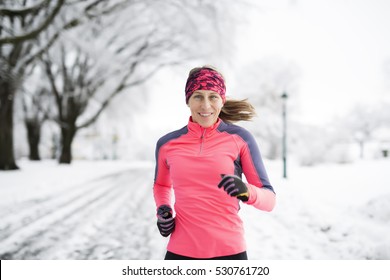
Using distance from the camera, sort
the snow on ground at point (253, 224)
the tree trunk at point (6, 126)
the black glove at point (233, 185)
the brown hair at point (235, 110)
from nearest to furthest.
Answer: the black glove at point (233, 185)
the brown hair at point (235, 110)
the snow on ground at point (253, 224)
the tree trunk at point (6, 126)

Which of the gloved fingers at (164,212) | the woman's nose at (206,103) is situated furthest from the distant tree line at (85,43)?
the gloved fingers at (164,212)

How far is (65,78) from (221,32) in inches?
379

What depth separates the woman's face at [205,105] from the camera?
1478 millimetres

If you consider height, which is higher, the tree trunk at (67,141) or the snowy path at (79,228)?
the tree trunk at (67,141)

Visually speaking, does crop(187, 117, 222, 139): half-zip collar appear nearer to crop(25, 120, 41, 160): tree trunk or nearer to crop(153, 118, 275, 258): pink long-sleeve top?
crop(153, 118, 275, 258): pink long-sleeve top

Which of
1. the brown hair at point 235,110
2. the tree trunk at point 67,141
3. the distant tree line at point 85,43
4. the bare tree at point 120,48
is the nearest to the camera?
the brown hair at point 235,110

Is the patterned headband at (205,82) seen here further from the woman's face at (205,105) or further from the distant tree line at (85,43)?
the distant tree line at (85,43)

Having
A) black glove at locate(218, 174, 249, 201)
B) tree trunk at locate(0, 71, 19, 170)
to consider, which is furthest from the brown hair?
tree trunk at locate(0, 71, 19, 170)

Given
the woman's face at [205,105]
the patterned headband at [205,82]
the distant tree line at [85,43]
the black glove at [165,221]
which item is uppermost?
the distant tree line at [85,43]

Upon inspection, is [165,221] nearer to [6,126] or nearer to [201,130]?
[201,130]

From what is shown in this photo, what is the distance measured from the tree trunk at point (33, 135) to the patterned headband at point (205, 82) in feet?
71.9

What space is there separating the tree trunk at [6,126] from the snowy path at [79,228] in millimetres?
6507

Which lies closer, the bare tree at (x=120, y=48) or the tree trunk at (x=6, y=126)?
the bare tree at (x=120, y=48)

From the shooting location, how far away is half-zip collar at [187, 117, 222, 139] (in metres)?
1.55
